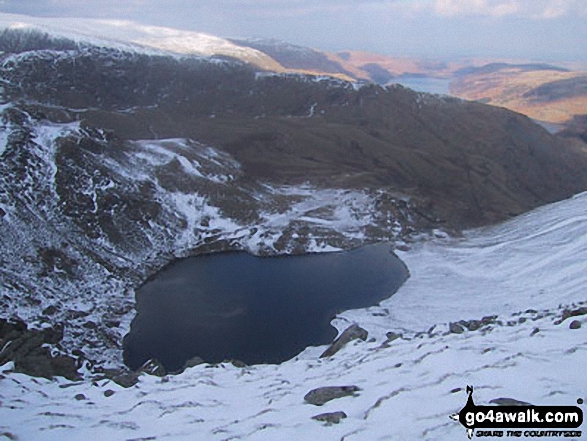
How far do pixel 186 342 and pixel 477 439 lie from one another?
32.2 meters

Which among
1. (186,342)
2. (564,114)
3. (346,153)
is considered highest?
(564,114)

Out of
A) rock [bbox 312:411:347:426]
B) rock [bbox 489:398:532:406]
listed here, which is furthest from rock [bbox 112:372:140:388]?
rock [bbox 489:398:532:406]

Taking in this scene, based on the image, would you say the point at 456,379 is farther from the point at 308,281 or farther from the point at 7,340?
the point at 308,281

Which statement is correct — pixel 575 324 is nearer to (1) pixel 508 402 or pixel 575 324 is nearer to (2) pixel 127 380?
(1) pixel 508 402

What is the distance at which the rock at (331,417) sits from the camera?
17031mm

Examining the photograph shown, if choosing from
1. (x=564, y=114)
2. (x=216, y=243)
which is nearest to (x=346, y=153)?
(x=216, y=243)

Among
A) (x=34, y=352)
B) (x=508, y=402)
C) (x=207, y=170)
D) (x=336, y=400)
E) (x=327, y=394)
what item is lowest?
(x=34, y=352)

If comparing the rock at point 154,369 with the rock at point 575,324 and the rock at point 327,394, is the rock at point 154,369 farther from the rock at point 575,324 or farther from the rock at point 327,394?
the rock at point 575,324

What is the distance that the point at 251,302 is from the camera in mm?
50000

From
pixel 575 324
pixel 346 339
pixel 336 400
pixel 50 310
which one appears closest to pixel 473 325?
pixel 346 339

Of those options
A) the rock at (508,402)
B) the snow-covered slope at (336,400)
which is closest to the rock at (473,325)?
the snow-covered slope at (336,400)

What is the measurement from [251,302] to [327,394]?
30.3 m

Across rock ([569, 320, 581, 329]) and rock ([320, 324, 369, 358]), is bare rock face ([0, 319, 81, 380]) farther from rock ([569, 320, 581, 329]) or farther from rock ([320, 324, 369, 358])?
rock ([569, 320, 581, 329])

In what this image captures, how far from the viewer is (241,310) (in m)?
48.1
